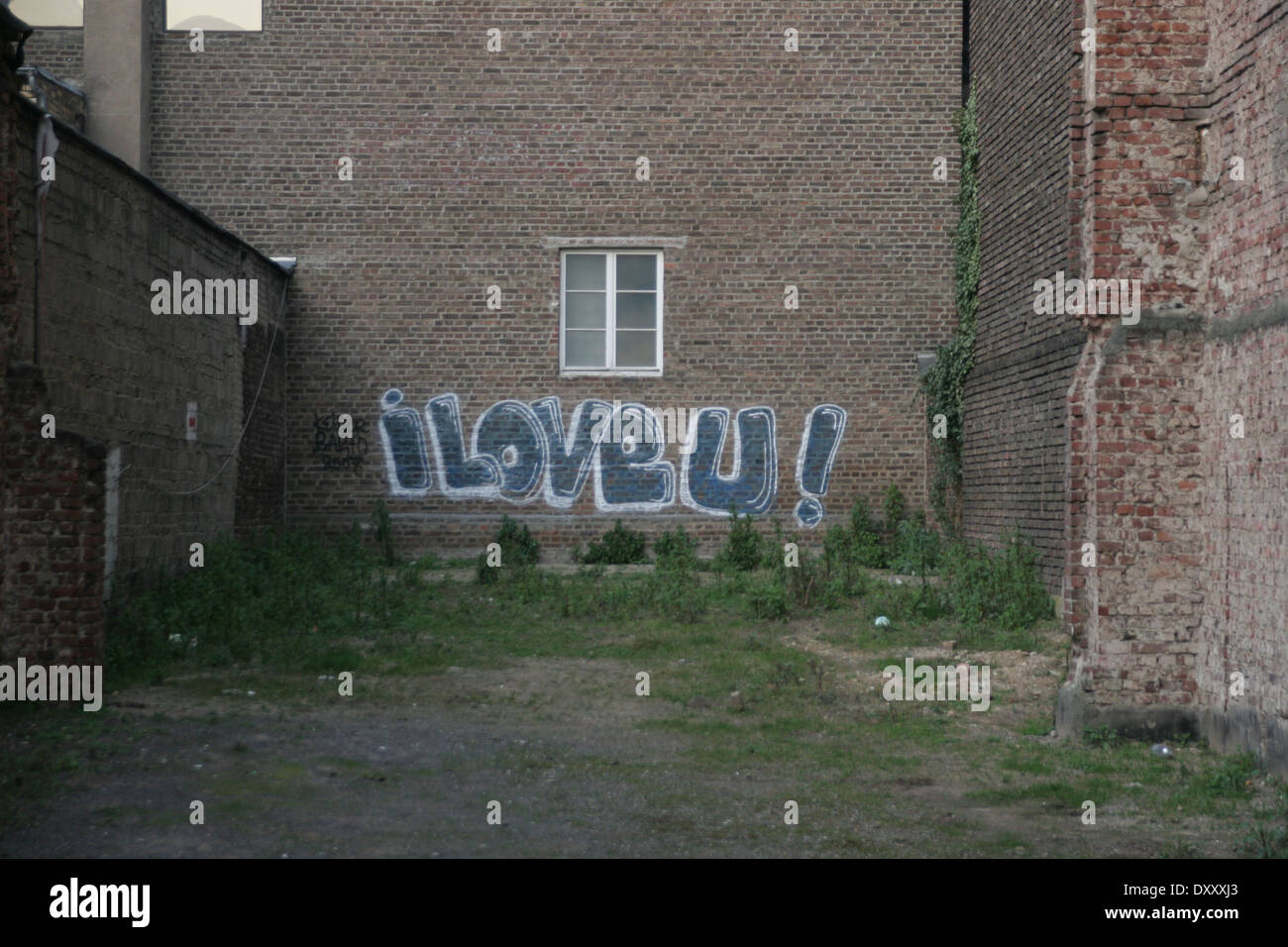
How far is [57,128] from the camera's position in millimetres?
8703

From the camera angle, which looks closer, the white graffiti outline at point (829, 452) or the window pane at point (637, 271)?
the white graffiti outline at point (829, 452)

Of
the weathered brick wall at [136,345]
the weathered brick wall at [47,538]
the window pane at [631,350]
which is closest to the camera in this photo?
the weathered brick wall at [47,538]

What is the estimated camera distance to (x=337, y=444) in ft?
50.1

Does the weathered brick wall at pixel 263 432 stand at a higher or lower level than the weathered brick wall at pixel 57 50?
lower

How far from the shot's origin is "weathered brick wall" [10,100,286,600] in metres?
8.80

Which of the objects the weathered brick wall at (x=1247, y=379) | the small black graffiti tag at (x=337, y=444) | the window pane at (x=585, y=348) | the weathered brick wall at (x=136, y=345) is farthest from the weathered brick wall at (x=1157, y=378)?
the small black graffiti tag at (x=337, y=444)

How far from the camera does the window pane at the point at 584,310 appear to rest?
15.4m

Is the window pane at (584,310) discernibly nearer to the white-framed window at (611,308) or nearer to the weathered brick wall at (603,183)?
the white-framed window at (611,308)

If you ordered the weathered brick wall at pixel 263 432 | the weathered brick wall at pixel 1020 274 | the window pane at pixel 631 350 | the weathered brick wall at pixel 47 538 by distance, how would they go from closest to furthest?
the weathered brick wall at pixel 47 538 → the weathered brick wall at pixel 1020 274 → the weathered brick wall at pixel 263 432 → the window pane at pixel 631 350

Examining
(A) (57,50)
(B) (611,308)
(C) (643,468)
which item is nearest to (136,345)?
(B) (611,308)

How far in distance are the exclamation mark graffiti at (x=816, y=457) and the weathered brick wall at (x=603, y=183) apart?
170 mm

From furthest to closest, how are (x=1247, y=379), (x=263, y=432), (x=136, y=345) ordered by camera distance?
(x=263, y=432)
(x=136, y=345)
(x=1247, y=379)

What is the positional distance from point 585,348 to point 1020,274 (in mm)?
Answer: 5820

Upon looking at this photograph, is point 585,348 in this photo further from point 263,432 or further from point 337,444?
point 263,432
